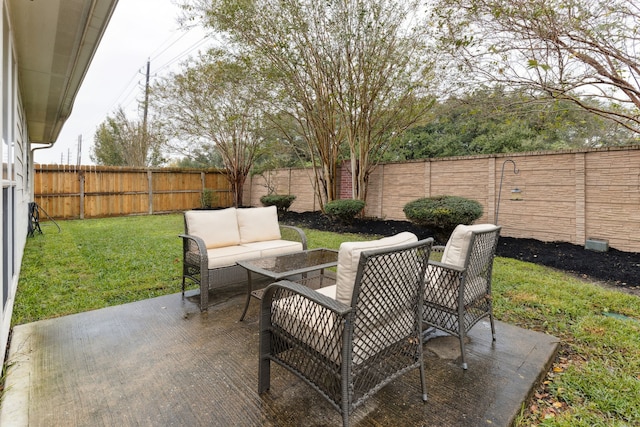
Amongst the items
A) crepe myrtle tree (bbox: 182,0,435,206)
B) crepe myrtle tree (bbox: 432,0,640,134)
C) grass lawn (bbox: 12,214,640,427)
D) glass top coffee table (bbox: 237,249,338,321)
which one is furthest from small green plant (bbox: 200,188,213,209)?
crepe myrtle tree (bbox: 432,0,640,134)

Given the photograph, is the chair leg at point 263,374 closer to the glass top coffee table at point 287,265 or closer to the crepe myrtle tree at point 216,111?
the glass top coffee table at point 287,265

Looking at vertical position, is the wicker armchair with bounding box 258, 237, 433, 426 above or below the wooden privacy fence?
below

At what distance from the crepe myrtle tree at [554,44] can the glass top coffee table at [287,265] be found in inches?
131

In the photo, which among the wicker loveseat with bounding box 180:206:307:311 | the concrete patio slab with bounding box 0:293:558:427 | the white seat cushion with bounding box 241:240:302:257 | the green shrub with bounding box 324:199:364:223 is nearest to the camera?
the concrete patio slab with bounding box 0:293:558:427

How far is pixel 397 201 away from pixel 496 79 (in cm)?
381

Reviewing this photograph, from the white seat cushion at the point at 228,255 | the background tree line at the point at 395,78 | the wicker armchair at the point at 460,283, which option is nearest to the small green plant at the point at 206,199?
the background tree line at the point at 395,78

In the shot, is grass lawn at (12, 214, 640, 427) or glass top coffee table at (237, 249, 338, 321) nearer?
grass lawn at (12, 214, 640, 427)

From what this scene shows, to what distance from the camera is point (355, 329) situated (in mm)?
1527

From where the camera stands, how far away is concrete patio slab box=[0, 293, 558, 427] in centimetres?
165

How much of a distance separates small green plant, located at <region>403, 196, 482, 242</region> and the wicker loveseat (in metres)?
3.08

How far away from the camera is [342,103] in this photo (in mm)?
7523

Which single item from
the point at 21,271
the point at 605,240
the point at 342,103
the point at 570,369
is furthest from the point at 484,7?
the point at 21,271

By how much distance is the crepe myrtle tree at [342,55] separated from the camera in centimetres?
639

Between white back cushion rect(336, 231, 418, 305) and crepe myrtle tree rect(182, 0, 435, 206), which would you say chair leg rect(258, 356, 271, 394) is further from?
crepe myrtle tree rect(182, 0, 435, 206)
